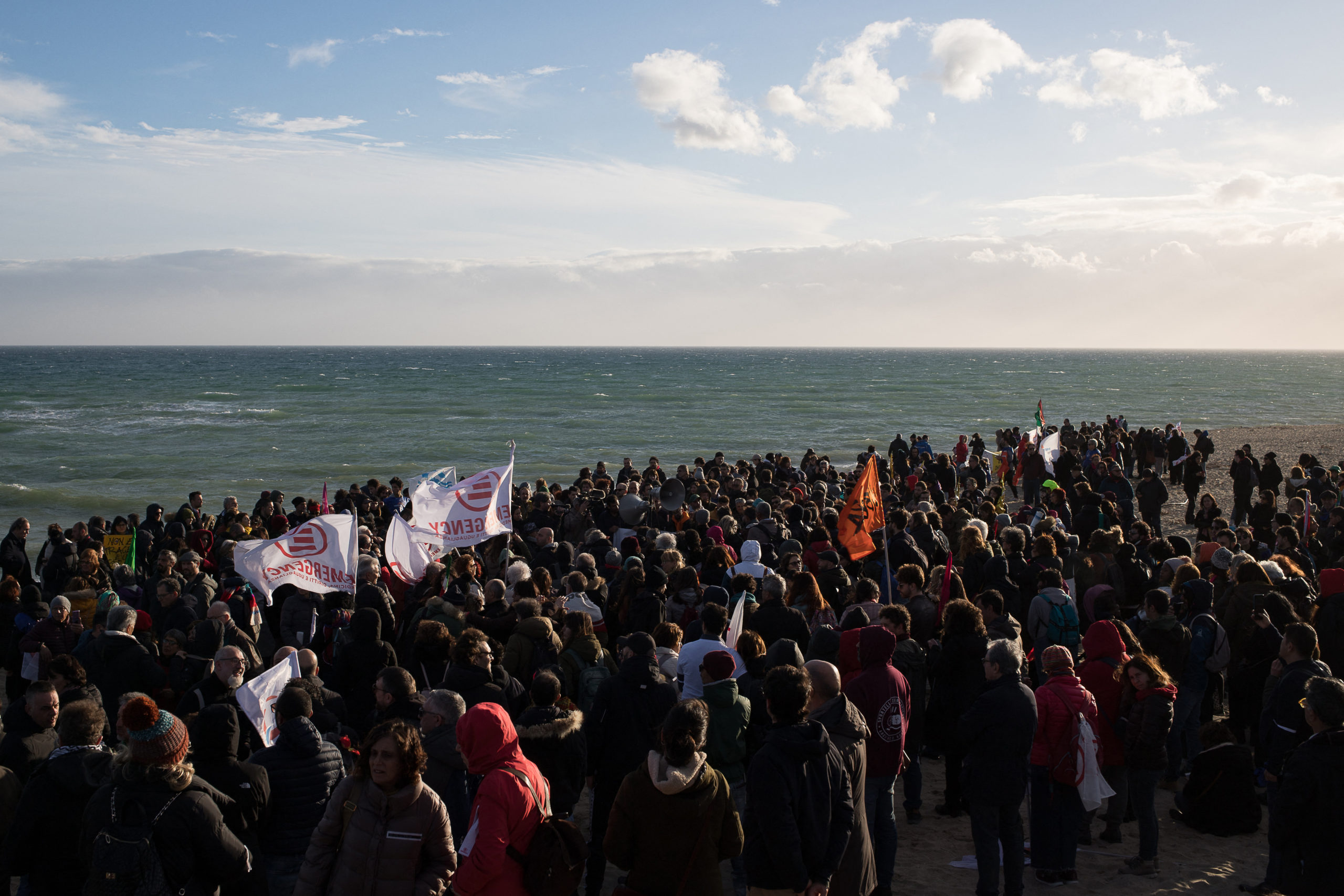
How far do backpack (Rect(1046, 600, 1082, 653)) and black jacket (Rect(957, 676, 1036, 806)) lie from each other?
2.12 metres

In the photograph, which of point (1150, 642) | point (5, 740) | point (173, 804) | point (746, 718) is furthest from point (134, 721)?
point (1150, 642)

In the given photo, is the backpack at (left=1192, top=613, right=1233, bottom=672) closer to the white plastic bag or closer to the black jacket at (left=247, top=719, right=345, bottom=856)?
the white plastic bag

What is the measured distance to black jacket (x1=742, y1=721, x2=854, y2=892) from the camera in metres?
4.01

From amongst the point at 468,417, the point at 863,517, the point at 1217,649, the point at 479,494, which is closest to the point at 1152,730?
the point at 1217,649

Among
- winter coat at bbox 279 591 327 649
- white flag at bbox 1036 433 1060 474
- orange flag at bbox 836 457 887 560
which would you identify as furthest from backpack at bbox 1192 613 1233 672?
white flag at bbox 1036 433 1060 474

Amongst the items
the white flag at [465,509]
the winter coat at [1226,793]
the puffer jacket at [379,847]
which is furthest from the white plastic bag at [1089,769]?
the white flag at [465,509]

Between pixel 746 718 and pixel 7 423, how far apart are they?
59.4 metres

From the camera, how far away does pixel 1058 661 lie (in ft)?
18.6

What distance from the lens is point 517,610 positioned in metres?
6.76

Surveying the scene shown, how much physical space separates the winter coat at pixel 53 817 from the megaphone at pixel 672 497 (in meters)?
9.63

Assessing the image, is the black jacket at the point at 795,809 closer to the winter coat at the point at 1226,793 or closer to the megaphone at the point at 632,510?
the winter coat at the point at 1226,793

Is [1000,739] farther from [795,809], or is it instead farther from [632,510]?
[632,510]

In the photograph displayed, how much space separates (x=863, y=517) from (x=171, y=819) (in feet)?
25.7

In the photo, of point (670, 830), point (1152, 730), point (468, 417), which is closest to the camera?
point (670, 830)
